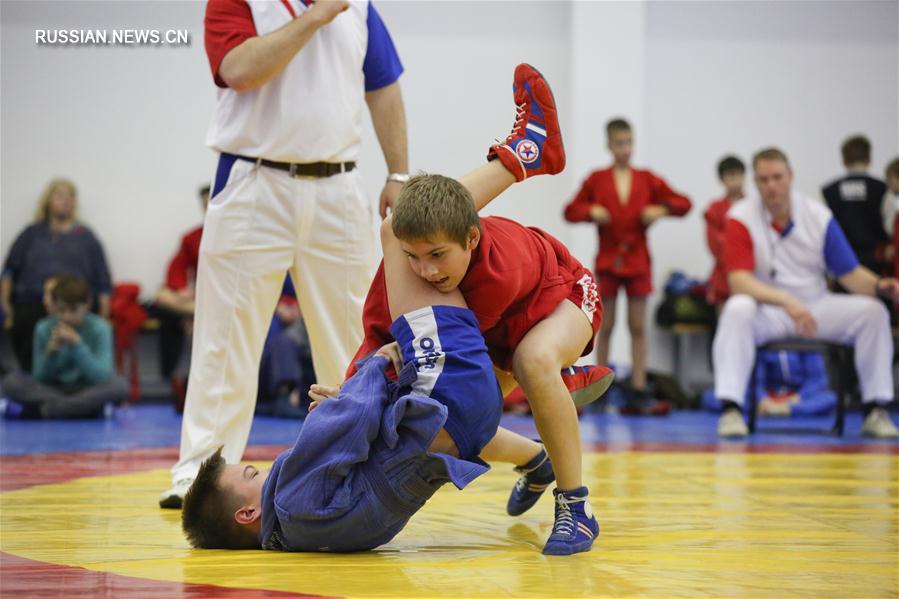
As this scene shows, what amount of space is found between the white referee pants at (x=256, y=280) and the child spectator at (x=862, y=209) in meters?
5.04

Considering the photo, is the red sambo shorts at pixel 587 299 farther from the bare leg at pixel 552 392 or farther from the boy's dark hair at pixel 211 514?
the boy's dark hair at pixel 211 514

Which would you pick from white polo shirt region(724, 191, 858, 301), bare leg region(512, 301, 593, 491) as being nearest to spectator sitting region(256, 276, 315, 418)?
white polo shirt region(724, 191, 858, 301)

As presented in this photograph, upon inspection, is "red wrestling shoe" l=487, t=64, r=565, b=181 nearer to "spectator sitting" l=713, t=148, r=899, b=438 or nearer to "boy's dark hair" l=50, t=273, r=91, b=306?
"spectator sitting" l=713, t=148, r=899, b=438

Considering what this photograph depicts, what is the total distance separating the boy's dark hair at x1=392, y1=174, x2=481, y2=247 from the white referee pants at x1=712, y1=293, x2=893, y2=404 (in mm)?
3664

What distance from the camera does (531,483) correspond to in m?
2.94

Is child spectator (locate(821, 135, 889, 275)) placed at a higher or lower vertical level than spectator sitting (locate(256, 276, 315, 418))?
higher

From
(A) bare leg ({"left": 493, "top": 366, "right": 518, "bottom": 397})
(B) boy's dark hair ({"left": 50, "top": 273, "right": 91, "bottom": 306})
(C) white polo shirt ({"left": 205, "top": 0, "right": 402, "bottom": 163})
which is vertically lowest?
(A) bare leg ({"left": 493, "top": 366, "right": 518, "bottom": 397})

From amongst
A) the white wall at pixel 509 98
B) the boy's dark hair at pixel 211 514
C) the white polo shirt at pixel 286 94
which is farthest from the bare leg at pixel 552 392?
the white wall at pixel 509 98

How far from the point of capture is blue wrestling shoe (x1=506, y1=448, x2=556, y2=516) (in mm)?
2906

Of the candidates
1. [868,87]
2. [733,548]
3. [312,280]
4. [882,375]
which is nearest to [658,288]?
[868,87]

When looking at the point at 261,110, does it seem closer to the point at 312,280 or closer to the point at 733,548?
the point at 312,280

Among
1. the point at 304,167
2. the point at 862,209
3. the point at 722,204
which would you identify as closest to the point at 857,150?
the point at 862,209

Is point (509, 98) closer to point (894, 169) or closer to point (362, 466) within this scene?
point (894, 169)

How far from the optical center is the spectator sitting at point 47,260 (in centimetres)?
773
